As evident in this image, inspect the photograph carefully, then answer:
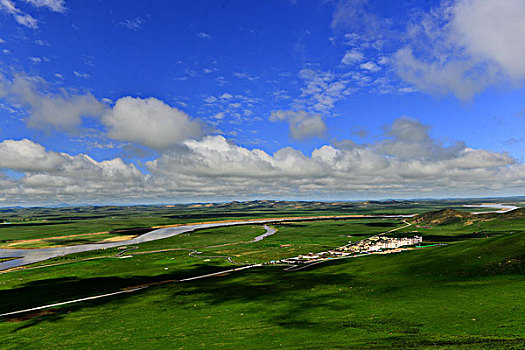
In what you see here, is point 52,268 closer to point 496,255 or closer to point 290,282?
point 290,282

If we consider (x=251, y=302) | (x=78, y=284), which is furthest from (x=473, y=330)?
(x=78, y=284)

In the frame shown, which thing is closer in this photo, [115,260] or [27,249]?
[115,260]

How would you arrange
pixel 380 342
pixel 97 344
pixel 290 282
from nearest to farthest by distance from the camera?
pixel 380 342, pixel 97 344, pixel 290 282

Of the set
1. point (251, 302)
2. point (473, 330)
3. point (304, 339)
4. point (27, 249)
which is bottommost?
point (27, 249)

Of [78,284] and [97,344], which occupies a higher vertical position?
[97,344]

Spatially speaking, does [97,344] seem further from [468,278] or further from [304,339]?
[468,278]


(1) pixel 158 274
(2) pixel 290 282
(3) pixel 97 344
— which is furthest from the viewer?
(1) pixel 158 274

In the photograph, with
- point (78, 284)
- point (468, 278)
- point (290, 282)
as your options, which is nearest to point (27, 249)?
point (78, 284)
